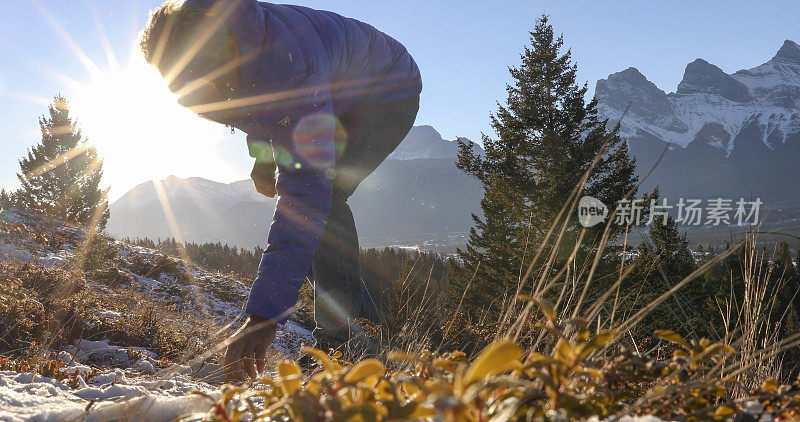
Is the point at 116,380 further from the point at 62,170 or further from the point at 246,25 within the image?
the point at 62,170

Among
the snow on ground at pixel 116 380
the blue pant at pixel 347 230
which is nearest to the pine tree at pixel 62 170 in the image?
the snow on ground at pixel 116 380

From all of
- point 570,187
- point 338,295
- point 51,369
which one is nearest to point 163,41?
point 51,369

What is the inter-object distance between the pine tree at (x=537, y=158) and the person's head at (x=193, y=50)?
11.3 metres

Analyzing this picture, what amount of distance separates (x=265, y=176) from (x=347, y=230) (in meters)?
0.68

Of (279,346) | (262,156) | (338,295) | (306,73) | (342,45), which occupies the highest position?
(342,45)

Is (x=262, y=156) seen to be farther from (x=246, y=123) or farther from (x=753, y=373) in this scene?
(x=753, y=373)

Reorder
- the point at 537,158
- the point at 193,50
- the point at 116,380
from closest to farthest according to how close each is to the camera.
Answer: the point at 116,380, the point at 193,50, the point at 537,158

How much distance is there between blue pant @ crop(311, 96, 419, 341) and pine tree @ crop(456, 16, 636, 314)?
33.0ft

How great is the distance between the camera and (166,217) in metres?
195

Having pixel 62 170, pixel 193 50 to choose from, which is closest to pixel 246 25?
pixel 193 50

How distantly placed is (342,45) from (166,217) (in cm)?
21942

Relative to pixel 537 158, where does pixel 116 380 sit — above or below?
below

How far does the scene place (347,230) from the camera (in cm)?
282

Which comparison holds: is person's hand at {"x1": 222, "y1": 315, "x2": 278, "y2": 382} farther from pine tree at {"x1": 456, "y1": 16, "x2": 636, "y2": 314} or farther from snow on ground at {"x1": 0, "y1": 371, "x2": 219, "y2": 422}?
pine tree at {"x1": 456, "y1": 16, "x2": 636, "y2": 314}
